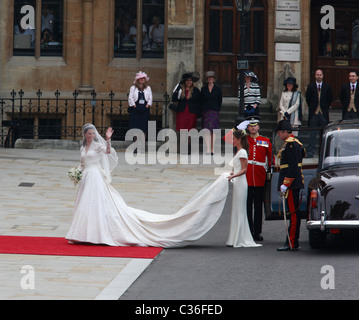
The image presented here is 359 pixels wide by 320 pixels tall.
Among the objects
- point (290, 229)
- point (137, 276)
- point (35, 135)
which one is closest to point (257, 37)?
point (35, 135)

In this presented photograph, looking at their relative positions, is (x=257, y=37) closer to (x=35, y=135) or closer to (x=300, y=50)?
(x=300, y=50)

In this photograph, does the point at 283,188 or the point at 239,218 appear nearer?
the point at 283,188

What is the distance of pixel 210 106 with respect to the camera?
875 inches

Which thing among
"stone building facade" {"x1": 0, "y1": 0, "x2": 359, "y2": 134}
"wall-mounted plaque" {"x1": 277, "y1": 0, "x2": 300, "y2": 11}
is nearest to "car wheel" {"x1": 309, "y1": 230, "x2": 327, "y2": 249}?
"stone building facade" {"x1": 0, "y1": 0, "x2": 359, "y2": 134}

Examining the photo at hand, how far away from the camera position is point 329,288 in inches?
385

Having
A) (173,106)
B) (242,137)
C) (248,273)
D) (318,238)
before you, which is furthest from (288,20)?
(248,273)

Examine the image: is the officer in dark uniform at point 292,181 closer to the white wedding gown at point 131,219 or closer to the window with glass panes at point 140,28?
the white wedding gown at point 131,219

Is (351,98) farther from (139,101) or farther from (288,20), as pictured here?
(139,101)

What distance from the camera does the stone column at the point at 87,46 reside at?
2555 centimetres

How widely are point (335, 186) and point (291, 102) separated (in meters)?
9.83

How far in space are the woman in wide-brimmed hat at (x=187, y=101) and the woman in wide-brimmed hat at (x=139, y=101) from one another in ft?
2.29

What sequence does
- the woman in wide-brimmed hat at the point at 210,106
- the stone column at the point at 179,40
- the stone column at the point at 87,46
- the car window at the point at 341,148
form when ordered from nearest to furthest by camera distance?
1. the car window at the point at 341,148
2. the woman in wide-brimmed hat at the point at 210,106
3. the stone column at the point at 179,40
4. the stone column at the point at 87,46

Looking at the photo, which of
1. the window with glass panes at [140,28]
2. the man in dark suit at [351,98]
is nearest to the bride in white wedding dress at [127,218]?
the man in dark suit at [351,98]

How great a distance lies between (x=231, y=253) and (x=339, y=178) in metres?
1.78
